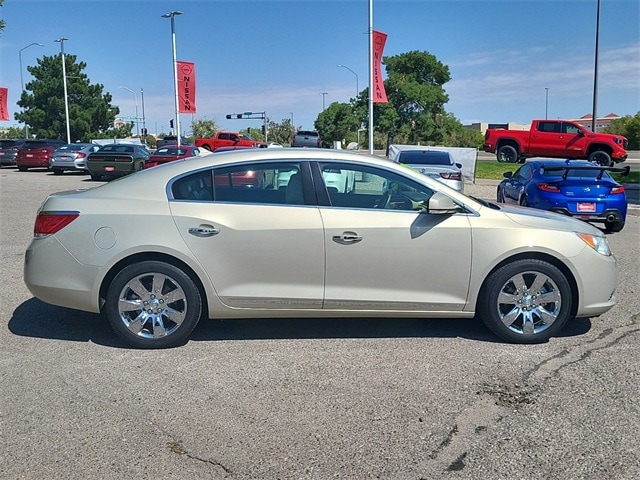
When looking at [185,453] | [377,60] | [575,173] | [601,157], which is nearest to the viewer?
[185,453]

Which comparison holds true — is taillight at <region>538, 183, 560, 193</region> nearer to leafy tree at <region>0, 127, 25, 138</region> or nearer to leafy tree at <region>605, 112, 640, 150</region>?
leafy tree at <region>605, 112, 640, 150</region>

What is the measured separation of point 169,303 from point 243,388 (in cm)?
108

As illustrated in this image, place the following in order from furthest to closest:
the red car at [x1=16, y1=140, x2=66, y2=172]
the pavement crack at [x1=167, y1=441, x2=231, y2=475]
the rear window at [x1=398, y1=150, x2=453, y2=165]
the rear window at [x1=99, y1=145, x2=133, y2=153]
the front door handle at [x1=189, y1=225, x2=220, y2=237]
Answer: the red car at [x1=16, y1=140, x2=66, y2=172] → the rear window at [x1=99, y1=145, x2=133, y2=153] → the rear window at [x1=398, y1=150, x2=453, y2=165] → the front door handle at [x1=189, y1=225, x2=220, y2=237] → the pavement crack at [x1=167, y1=441, x2=231, y2=475]

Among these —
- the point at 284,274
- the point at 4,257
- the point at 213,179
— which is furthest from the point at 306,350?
the point at 4,257

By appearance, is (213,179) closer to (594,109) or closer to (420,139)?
(594,109)

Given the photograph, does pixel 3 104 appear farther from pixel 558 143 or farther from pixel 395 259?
pixel 395 259

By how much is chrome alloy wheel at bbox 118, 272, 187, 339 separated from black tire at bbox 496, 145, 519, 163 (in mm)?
27776

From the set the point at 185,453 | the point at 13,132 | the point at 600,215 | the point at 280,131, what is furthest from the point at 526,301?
the point at 13,132

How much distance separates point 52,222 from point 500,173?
83.5 feet

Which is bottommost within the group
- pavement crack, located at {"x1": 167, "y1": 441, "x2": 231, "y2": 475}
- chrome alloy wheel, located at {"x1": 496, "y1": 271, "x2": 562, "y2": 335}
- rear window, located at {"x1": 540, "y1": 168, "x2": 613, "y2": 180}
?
pavement crack, located at {"x1": 167, "y1": 441, "x2": 231, "y2": 475}

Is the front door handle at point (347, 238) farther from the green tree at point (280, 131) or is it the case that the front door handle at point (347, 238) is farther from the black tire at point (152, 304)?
the green tree at point (280, 131)

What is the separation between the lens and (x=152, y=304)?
485cm

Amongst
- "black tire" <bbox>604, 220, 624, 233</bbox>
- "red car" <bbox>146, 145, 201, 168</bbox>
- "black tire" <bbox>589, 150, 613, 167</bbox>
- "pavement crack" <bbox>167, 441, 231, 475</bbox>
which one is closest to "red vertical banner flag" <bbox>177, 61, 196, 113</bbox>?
"red car" <bbox>146, 145, 201, 168</bbox>

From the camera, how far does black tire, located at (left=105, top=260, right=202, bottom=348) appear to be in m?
4.81
